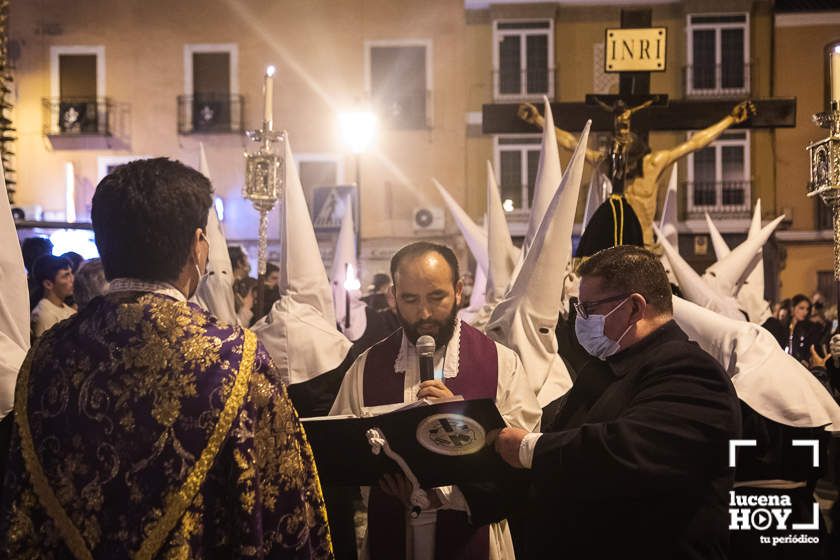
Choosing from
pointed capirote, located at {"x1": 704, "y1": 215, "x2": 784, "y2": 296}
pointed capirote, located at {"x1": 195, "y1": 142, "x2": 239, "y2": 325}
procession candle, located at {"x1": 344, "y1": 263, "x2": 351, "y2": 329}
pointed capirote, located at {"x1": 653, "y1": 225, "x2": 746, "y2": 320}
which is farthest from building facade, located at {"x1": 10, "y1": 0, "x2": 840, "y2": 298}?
pointed capirote, located at {"x1": 653, "y1": 225, "x2": 746, "y2": 320}

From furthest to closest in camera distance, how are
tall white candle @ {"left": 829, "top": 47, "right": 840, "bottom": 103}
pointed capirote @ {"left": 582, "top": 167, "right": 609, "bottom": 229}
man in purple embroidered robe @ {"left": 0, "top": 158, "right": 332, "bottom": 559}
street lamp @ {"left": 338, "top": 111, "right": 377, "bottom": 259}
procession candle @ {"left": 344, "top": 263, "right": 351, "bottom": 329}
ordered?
street lamp @ {"left": 338, "top": 111, "right": 377, "bottom": 259} → procession candle @ {"left": 344, "top": 263, "right": 351, "bottom": 329} → pointed capirote @ {"left": 582, "top": 167, "right": 609, "bottom": 229} → tall white candle @ {"left": 829, "top": 47, "right": 840, "bottom": 103} → man in purple embroidered robe @ {"left": 0, "top": 158, "right": 332, "bottom": 559}

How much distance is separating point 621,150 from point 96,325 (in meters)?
5.02

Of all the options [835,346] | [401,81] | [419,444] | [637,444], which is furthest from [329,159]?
[637,444]

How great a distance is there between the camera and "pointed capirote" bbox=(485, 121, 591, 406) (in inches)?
162

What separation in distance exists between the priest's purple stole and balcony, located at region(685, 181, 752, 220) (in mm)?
19234

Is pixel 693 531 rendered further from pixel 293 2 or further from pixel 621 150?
pixel 293 2

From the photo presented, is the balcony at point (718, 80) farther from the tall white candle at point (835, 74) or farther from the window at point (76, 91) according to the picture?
the tall white candle at point (835, 74)

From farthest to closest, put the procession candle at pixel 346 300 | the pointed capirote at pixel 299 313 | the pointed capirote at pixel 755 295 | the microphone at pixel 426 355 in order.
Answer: the pointed capirote at pixel 755 295
the procession candle at pixel 346 300
the pointed capirote at pixel 299 313
the microphone at pixel 426 355

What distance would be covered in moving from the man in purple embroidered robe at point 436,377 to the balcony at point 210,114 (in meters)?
18.9

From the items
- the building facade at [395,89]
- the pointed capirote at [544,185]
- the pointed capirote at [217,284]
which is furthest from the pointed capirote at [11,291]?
the building facade at [395,89]

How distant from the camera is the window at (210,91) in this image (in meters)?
21.2

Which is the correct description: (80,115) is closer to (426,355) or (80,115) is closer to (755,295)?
(755,295)

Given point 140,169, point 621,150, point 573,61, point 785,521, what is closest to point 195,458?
point 140,169

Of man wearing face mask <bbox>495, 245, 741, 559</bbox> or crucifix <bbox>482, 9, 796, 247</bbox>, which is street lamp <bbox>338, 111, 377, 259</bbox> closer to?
crucifix <bbox>482, 9, 796, 247</bbox>
